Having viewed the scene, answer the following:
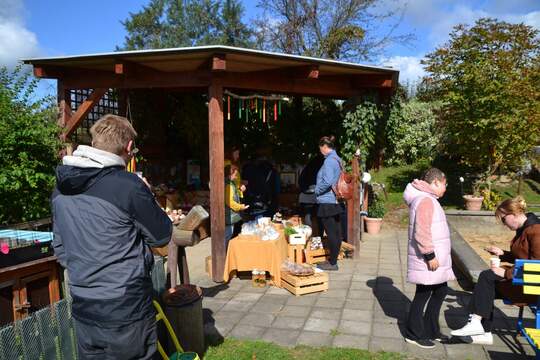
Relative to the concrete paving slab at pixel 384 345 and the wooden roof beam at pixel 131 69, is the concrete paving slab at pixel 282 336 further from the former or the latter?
the wooden roof beam at pixel 131 69

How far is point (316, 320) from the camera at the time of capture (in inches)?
176

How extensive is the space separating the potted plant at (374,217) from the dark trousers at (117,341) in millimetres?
7039

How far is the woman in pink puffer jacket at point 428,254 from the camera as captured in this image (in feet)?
11.7

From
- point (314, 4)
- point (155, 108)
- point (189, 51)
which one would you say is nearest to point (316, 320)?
point (189, 51)

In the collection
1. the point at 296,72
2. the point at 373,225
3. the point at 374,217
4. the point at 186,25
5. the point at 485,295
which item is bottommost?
the point at 373,225

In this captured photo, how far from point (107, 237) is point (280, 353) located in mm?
2166

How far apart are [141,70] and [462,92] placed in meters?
7.32

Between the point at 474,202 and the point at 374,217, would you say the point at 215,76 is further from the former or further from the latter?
the point at 474,202

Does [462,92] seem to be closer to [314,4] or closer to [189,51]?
[189,51]

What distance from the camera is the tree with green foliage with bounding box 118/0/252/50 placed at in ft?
75.7

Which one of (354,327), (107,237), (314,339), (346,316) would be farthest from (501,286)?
(107,237)

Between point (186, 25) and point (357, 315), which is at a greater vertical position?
point (186, 25)

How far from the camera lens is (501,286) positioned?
380 centimetres

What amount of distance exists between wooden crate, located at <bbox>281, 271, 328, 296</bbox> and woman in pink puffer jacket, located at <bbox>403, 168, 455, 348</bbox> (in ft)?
5.08
